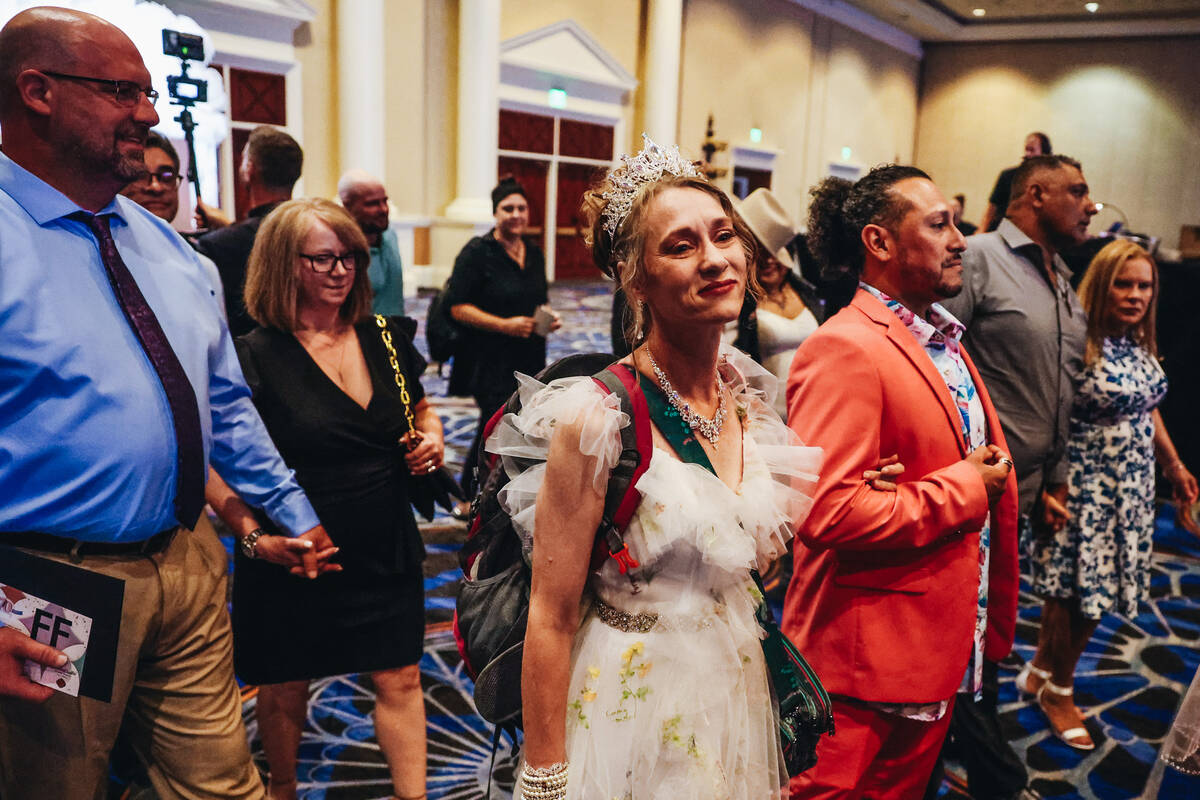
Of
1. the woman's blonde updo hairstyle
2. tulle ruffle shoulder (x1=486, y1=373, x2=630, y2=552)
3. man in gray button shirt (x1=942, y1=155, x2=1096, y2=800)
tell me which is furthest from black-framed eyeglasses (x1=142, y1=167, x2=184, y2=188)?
man in gray button shirt (x1=942, y1=155, x2=1096, y2=800)

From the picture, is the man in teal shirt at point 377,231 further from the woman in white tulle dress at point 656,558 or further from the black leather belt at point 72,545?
the woman in white tulle dress at point 656,558

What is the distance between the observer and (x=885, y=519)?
5.31 ft

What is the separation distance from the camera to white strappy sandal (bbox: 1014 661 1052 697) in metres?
3.00

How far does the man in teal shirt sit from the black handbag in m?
1.15

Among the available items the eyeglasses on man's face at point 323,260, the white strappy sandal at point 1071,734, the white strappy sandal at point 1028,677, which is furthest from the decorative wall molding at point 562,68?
the white strappy sandal at point 1071,734

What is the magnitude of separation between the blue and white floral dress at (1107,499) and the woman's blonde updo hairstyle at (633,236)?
1.93 meters

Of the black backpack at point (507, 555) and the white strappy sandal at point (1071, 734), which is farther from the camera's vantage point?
the white strappy sandal at point (1071, 734)

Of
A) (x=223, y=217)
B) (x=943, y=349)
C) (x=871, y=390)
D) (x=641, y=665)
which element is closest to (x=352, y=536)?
(x=641, y=665)

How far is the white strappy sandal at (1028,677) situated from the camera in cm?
300

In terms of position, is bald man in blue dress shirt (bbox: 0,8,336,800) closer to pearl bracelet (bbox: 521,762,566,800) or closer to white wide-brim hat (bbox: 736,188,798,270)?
pearl bracelet (bbox: 521,762,566,800)

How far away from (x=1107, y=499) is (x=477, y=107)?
917 centimetres

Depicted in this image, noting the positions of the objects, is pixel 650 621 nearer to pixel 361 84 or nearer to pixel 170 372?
pixel 170 372

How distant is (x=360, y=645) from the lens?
7.01ft

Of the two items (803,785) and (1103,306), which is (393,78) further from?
(803,785)
